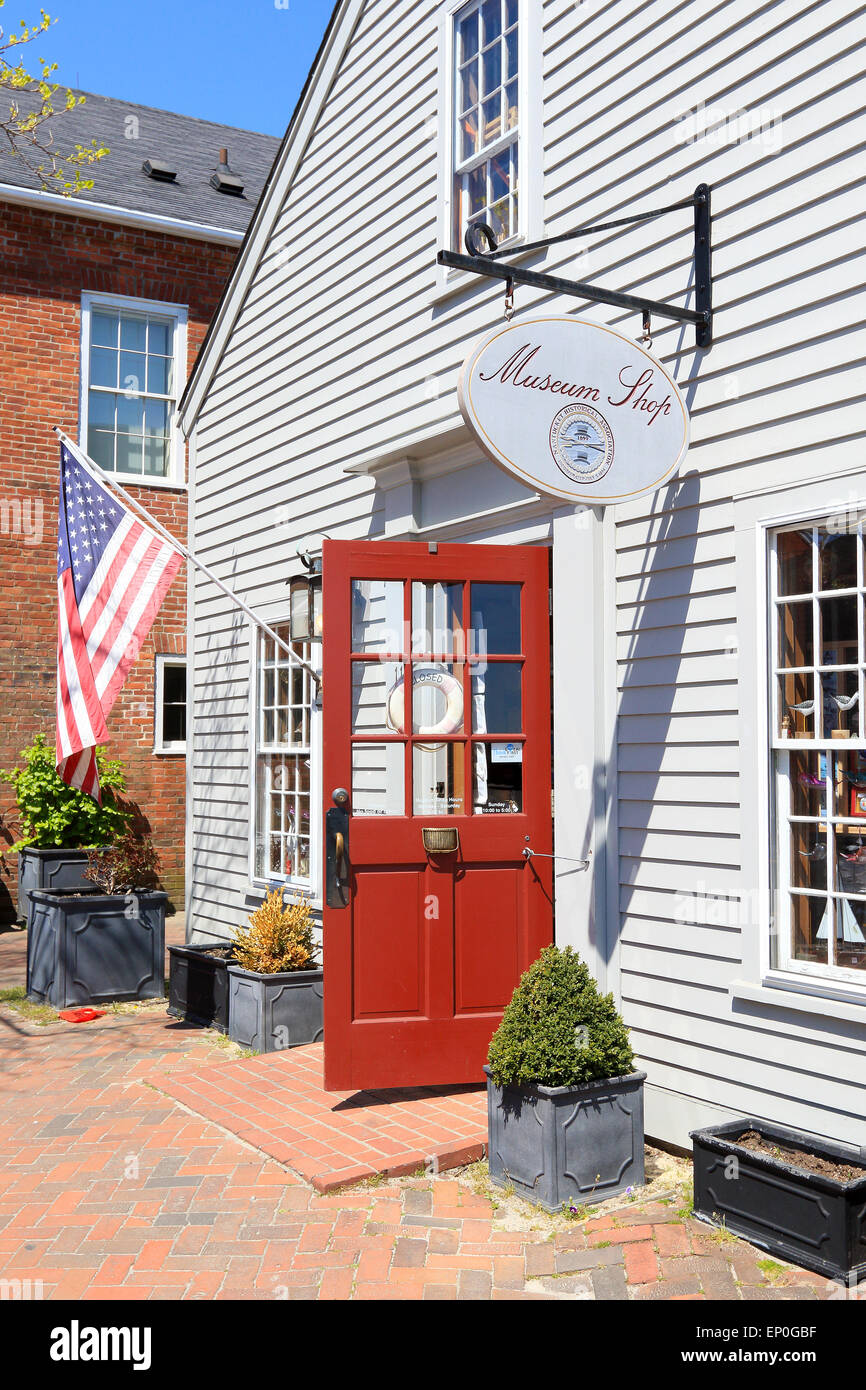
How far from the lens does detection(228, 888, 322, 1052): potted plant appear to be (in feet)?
21.5

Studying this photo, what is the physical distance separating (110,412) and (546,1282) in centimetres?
1136

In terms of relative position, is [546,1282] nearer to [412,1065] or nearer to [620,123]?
[412,1065]

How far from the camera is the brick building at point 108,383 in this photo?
485 inches

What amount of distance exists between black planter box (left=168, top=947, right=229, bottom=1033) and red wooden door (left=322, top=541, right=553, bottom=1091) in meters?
1.92

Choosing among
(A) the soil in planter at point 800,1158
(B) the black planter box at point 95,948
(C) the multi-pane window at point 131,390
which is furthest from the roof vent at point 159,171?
(A) the soil in planter at point 800,1158

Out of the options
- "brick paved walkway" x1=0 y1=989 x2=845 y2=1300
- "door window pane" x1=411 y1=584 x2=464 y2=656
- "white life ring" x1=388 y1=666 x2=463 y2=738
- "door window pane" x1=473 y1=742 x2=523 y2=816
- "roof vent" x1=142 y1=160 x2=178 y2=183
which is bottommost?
"brick paved walkway" x1=0 y1=989 x2=845 y2=1300

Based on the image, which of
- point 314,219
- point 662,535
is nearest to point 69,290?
point 314,219

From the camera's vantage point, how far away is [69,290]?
12680 mm

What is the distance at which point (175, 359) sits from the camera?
13336 millimetres

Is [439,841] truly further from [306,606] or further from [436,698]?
[306,606]

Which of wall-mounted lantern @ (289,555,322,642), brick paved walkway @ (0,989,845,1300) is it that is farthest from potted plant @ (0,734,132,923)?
brick paved walkway @ (0,989,845,1300)

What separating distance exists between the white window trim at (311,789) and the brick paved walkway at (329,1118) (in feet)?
5.55

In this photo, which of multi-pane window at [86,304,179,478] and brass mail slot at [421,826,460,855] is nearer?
brass mail slot at [421,826,460,855]

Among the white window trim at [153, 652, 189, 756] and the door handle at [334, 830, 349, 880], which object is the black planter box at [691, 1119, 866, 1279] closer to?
the door handle at [334, 830, 349, 880]
